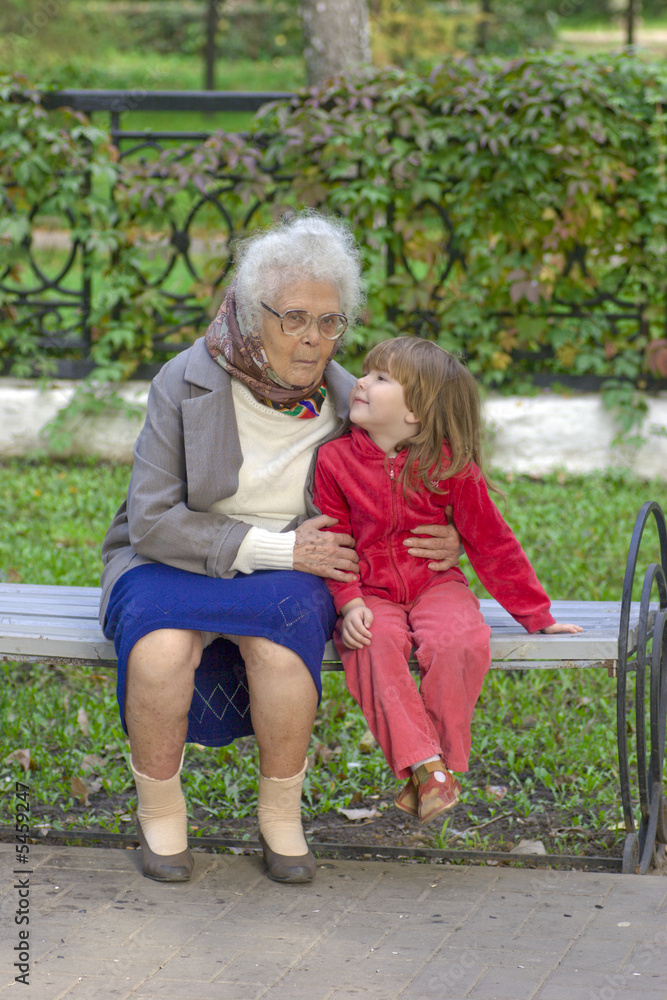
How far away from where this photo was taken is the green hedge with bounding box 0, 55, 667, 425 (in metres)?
5.60

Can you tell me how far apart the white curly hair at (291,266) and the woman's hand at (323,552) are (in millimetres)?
500

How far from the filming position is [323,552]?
2535 millimetres

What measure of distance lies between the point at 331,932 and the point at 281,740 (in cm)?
42

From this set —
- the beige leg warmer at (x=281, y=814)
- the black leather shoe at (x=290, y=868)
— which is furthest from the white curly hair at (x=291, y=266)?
the black leather shoe at (x=290, y=868)

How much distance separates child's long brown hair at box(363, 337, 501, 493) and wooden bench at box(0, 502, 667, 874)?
1.32 ft

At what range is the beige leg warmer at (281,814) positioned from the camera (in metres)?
2.46

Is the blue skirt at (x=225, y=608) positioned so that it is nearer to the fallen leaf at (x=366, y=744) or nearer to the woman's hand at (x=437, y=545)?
the woman's hand at (x=437, y=545)

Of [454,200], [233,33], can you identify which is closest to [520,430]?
[454,200]

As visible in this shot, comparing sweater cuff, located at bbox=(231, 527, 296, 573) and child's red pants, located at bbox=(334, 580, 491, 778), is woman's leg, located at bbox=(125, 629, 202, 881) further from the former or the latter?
child's red pants, located at bbox=(334, 580, 491, 778)

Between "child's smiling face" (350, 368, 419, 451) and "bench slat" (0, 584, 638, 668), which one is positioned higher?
"child's smiling face" (350, 368, 419, 451)

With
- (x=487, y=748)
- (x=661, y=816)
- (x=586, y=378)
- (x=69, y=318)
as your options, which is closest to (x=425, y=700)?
(x=661, y=816)

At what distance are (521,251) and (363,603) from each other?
3.86 meters

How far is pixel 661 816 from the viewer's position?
2707 millimetres

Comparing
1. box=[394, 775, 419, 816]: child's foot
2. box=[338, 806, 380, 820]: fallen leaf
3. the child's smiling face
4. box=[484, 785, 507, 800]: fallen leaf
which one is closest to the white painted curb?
box=[484, 785, 507, 800]: fallen leaf
